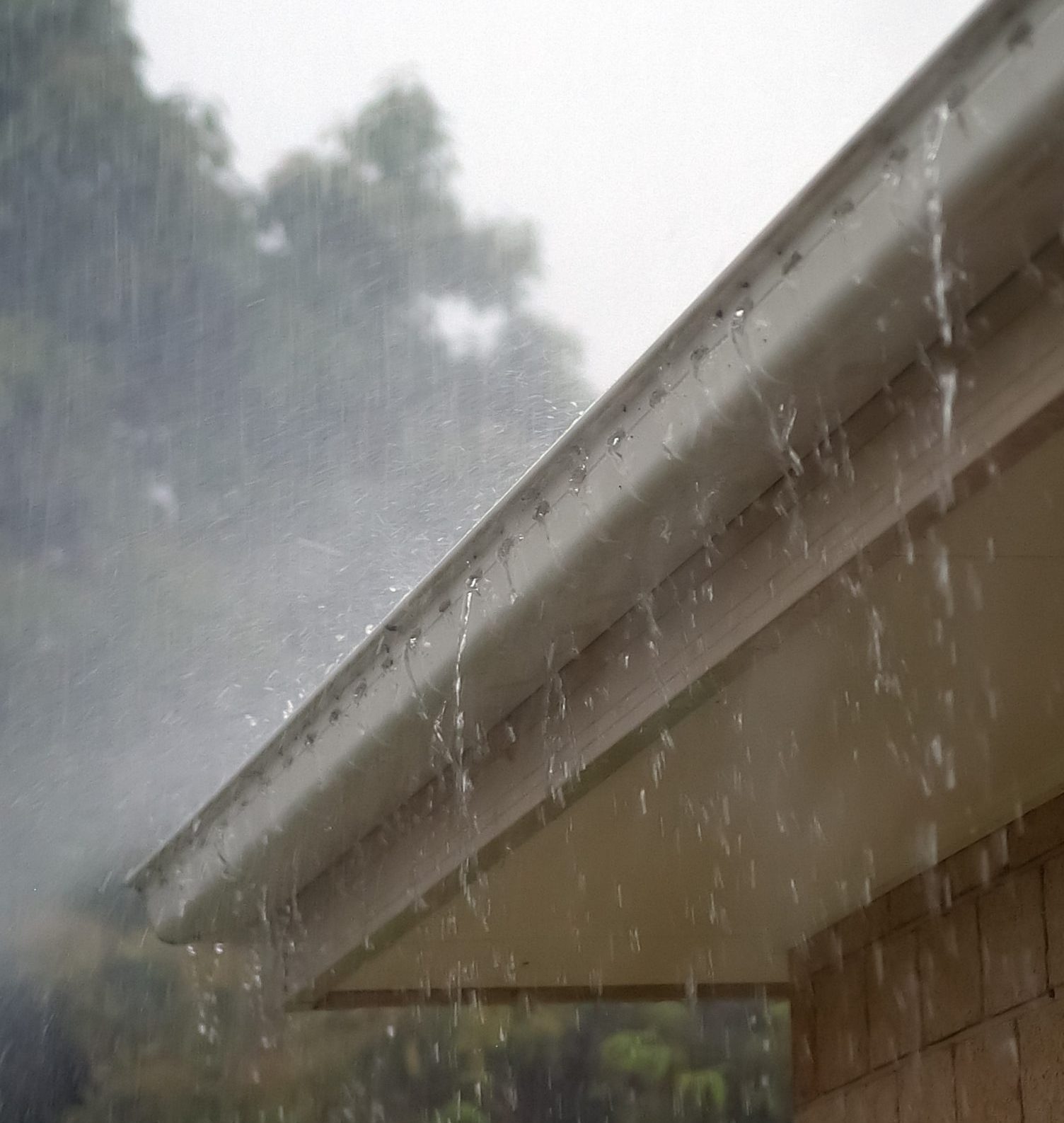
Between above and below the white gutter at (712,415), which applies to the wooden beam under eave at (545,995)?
below

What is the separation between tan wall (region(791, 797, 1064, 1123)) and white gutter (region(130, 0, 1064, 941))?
102 cm

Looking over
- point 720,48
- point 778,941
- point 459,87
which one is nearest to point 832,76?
point 720,48

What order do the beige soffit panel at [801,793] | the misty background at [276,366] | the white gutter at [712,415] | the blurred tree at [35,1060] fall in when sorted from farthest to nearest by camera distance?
the misty background at [276,366], the blurred tree at [35,1060], the beige soffit panel at [801,793], the white gutter at [712,415]

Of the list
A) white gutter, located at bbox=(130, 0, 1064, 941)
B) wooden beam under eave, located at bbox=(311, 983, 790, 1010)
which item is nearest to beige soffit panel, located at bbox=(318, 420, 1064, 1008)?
wooden beam under eave, located at bbox=(311, 983, 790, 1010)

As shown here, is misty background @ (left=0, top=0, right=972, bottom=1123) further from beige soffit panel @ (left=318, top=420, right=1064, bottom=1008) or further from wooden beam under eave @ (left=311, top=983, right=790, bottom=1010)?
beige soffit panel @ (left=318, top=420, right=1064, bottom=1008)

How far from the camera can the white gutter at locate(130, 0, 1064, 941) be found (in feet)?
5.14

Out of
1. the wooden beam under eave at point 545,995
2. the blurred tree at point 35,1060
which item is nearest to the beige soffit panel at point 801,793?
the wooden beam under eave at point 545,995

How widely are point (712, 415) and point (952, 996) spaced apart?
1652 mm

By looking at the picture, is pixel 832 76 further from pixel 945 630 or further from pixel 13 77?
pixel 945 630

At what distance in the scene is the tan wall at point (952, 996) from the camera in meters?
2.84

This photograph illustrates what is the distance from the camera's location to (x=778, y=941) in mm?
3727

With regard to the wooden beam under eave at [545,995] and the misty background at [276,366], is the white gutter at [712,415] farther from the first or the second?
the misty background at [276,366]

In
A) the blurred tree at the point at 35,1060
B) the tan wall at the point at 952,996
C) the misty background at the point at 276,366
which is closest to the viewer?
the tan wall at the point at 952,996

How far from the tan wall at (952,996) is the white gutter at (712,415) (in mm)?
1025
